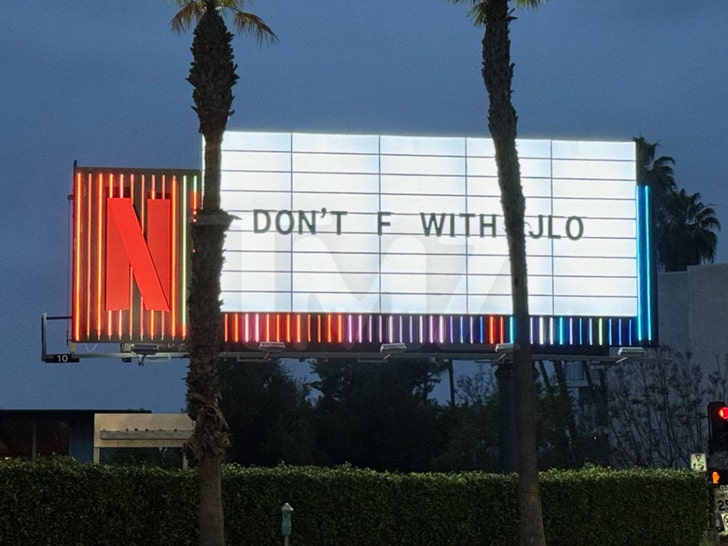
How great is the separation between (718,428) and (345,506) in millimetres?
7938

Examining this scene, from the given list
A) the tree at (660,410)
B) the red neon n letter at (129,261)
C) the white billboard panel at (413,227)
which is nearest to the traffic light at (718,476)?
the white billboard panel at (413,227)

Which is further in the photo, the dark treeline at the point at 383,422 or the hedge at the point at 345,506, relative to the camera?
the dark treeline at the point at 383,422

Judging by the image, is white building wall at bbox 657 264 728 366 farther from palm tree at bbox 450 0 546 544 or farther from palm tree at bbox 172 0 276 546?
palm tree at bbox 172 0 276 546

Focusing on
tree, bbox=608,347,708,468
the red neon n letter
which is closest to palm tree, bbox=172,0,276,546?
the red neon n letter

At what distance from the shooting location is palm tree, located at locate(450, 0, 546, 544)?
28.0m

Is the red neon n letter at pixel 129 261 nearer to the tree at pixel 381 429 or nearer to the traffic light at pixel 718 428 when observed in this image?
the traffic light at pixel 718 428

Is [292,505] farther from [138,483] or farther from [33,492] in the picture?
[33,492]

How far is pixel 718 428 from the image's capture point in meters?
30.0

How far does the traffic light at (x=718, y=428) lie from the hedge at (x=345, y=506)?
3664 mm

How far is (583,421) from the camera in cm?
6662

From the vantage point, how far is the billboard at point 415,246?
36.0m

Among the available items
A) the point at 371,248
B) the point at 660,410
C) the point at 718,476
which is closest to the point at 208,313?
the point at 371,248

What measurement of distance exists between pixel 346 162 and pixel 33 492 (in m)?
13.0

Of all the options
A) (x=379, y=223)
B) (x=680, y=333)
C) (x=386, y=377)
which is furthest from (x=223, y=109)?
(x=386, y=377)
